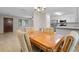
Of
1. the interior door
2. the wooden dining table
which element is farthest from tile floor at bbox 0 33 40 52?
the interior door

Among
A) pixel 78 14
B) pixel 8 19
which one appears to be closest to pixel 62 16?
pixel 78 14

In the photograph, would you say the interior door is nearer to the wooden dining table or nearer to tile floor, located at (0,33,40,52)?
tile floor, located at (0,33,40,52)

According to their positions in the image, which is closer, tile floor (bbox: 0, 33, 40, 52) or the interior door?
tile floor (bbox: 0, 33, 40, 52)

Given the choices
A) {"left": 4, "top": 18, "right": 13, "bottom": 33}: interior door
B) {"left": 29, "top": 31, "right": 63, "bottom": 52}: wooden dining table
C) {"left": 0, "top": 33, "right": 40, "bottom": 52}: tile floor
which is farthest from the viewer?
{"left": 4, "top": 18, "right": 13, "bottom": 33}: interior door

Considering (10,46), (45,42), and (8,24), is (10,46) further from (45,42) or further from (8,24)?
(8,24)

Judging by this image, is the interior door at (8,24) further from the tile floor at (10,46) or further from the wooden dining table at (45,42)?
the wooden dining table at (45,42)

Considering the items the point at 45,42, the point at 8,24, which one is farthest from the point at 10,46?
the point at 8,24
